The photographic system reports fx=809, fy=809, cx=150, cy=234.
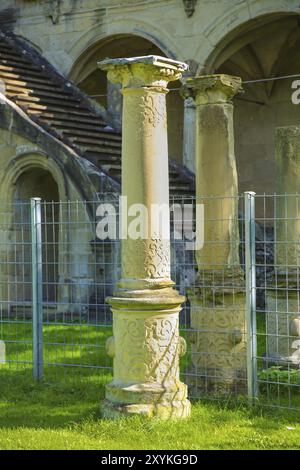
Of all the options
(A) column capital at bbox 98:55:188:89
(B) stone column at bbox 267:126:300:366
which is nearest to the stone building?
(B) stone column at bbox 267:126:300:366

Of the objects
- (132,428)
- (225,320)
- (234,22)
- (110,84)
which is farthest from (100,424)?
(110,84)

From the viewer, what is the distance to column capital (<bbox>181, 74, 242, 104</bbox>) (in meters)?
8.00

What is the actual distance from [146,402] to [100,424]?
399mm

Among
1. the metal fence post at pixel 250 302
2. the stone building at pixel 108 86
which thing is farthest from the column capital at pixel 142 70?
the stone building at pixel 108 86

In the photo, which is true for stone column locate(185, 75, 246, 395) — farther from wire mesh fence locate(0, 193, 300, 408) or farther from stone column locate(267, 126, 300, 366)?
stone column locate(267, 126, 300, 366)

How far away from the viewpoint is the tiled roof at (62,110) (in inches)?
599

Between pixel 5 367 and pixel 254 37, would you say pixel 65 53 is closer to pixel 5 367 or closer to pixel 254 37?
pixel 254 37

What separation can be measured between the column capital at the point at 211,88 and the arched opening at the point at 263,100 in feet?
37.5

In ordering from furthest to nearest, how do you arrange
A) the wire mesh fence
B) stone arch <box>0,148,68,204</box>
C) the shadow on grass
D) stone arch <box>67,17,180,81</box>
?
stone arch <box>67,17,180,81</box> → stone arch <box>0,148,68,204</box> → the wire mesh fence → the shadow on grass

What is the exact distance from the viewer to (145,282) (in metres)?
6.50

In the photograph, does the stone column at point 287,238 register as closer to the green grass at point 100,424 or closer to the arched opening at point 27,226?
the green grass at point 100,424

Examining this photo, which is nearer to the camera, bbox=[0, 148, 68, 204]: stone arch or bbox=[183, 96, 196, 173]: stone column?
bbox=[0, 148, 68, 204]: stone arch

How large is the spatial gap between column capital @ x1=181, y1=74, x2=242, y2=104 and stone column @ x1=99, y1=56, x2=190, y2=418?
4.74 ft

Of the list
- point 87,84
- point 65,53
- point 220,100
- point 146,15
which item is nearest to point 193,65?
point 146,15
